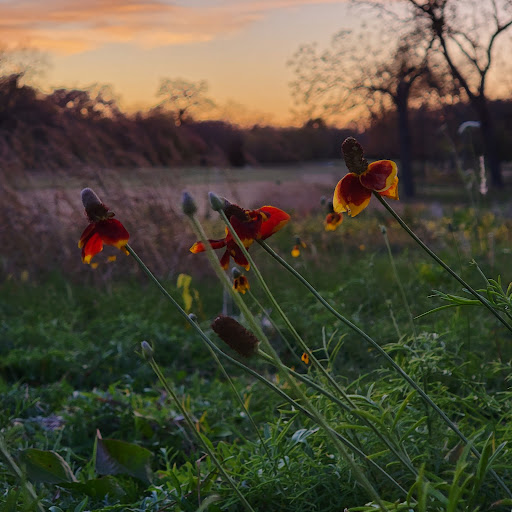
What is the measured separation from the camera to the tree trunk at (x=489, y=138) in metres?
16.1

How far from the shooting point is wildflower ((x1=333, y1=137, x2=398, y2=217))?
1.32 metres

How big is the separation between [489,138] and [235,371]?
53.7ft

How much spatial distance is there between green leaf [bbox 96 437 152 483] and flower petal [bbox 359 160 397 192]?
3.77 ft

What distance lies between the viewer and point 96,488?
71.3 inches

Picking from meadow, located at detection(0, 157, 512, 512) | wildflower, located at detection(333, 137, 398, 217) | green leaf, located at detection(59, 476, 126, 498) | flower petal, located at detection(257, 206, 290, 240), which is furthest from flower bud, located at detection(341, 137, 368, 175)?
green leaf, located at detection(59, 476, 126, 498)

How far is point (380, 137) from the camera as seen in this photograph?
78.7 feet

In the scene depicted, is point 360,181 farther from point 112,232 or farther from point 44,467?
Result: point 44,467

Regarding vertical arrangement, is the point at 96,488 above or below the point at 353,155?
below

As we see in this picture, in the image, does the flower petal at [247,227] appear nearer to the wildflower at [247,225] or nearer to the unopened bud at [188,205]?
the wildflower at [247,225]

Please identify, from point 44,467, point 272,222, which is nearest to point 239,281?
point 272,222

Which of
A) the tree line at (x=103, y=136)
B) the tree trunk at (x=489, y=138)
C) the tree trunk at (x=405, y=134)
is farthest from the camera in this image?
the tree trunk at (x=405, y=134)

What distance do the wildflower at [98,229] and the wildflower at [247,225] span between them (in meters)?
0.15

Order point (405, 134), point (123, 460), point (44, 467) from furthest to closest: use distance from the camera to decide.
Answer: point (405, 134) < point (123, 460) < point (44, 467)

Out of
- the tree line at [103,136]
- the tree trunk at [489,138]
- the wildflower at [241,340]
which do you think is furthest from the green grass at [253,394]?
the tree trunk at [489,138]
